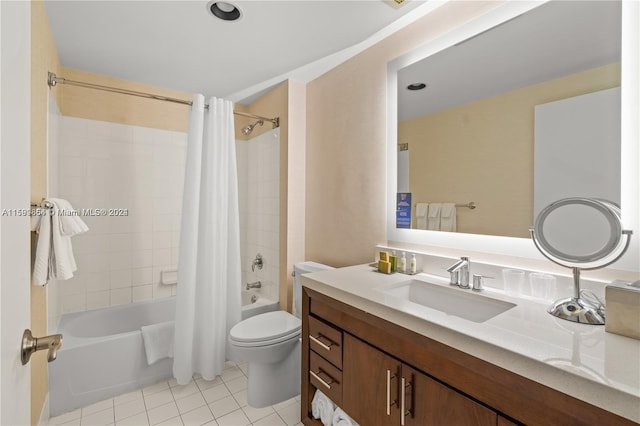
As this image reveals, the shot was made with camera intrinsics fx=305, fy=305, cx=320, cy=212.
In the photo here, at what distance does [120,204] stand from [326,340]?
220 centimetres

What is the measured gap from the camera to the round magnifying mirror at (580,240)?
0.94 m

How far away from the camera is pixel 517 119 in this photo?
1.29 metres

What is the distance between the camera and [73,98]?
243 centimetres

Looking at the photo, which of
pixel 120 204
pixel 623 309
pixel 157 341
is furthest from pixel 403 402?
pixel 120 204

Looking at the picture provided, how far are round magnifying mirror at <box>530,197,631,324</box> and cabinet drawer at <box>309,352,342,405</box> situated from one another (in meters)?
0.88

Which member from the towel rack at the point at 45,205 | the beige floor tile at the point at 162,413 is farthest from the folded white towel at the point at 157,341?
the towel rack at the point at 45,205

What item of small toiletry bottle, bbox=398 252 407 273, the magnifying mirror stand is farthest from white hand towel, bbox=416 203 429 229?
the magnifying mirror stand

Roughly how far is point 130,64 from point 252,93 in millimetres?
968

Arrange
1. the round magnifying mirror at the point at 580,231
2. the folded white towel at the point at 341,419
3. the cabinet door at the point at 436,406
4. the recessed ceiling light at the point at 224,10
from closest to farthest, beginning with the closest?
1. the cabinet door at the point at 436,406
2. the round magnifying mirror at the point at 580,231
3. the folded white towel at the point at 341,419
4. the recessed ceiling light at the point at 224,10

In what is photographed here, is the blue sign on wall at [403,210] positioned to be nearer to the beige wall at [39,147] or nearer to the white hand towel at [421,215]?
the white hand towel at [421,215]

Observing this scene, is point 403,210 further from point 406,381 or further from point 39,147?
point 39,147

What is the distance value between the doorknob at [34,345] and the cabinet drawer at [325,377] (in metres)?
1.03

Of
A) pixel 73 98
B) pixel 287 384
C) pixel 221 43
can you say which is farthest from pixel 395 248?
pixel 73 98

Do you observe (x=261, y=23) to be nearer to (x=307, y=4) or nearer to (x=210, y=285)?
(x=307, y=4)
